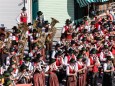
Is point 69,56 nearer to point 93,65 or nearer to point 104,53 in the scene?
point 93,65

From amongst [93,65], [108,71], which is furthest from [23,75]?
[108,71]

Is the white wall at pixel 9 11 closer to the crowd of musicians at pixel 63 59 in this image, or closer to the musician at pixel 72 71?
the crowd of musicians at pixel 63 59

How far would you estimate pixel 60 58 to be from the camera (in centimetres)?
2148

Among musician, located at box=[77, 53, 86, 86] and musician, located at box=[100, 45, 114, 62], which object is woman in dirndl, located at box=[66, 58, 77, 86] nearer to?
musician, located at box=[77, 53, 86, 86]

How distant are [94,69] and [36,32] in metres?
4.36

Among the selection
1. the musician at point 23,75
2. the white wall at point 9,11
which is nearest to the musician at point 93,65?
the musician at point 23,75

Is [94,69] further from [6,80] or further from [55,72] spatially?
[6,80]

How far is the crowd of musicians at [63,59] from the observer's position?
67.1 ft

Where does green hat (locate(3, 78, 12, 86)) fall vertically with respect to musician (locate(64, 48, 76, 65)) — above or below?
below

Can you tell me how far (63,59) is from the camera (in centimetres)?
2152

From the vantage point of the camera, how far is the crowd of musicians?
2045cm

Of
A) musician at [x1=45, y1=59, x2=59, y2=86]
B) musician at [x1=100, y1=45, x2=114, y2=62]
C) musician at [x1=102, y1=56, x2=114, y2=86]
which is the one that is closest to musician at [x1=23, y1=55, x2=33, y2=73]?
musician at [x1=45, y1=59, x2=59, y2=86]

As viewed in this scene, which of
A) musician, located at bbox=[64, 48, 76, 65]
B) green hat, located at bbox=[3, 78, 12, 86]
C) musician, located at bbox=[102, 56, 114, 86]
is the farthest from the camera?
musician, located at bbox=[64, 48, 76, 65]

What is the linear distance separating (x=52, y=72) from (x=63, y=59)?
1090 mm
